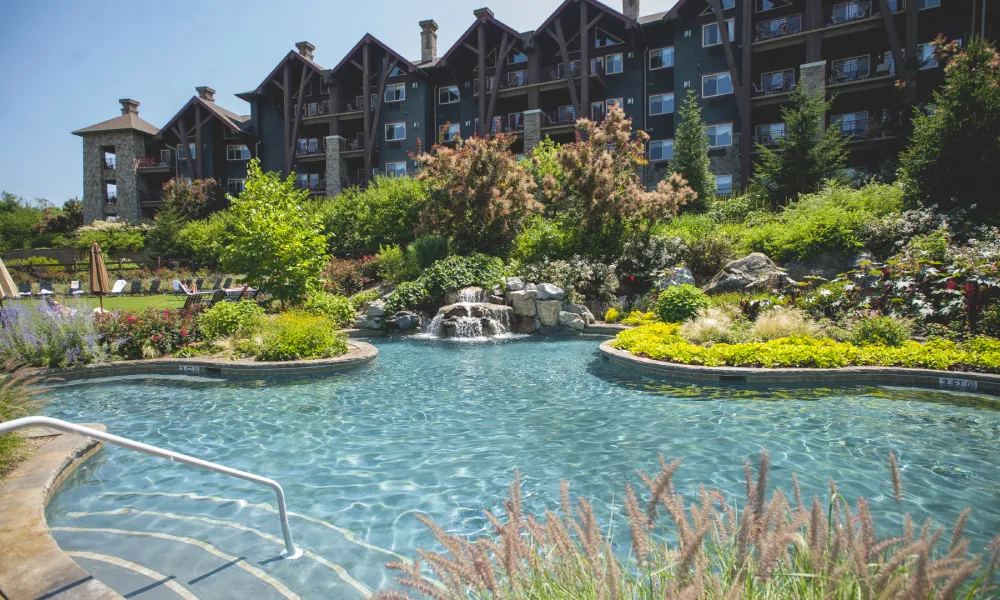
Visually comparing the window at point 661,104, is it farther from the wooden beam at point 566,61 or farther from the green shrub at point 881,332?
the green shrub at point 881,332

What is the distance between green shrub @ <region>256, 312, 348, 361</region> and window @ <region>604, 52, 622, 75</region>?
2551cm

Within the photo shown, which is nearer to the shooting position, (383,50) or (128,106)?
(383,50)

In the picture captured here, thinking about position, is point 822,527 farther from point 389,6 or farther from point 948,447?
point 389,6

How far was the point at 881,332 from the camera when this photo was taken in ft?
31.3

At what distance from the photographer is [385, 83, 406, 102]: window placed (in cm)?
3441

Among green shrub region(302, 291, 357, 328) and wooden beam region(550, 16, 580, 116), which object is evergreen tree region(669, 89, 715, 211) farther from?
green shrub region(302, 291, 357, 328)

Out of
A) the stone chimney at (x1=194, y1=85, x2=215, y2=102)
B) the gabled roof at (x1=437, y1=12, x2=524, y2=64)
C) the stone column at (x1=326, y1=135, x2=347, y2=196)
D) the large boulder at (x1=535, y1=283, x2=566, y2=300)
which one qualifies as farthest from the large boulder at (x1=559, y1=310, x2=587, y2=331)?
the stone chimney at (x1=194, y1=85, x2=215, y2=102)

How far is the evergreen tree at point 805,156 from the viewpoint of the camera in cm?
2153

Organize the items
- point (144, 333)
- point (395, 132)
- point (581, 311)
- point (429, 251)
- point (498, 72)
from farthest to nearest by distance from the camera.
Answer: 1. point (395, 132)
2. point (498, 72)
3. point (429, 251)
4. point (581, 311)
5. point (144, 333)

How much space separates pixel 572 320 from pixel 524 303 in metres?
1.66

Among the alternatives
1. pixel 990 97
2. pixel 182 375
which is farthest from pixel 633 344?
pixel 990 97

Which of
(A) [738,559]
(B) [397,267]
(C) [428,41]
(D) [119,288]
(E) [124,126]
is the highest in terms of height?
(C) [428,41]

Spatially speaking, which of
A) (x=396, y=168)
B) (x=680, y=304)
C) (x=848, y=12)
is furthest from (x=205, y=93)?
(x=848, y=12)

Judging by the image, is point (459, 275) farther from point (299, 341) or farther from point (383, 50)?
point (383, 50)
